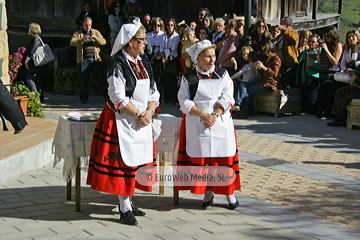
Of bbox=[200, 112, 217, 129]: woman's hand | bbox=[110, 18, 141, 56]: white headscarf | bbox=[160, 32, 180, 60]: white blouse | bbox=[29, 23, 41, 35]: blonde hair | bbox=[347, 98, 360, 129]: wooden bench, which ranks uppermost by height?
bbox=[29, 23, 41, 35]: blonde hair

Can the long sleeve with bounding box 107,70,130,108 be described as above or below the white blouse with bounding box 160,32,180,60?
below

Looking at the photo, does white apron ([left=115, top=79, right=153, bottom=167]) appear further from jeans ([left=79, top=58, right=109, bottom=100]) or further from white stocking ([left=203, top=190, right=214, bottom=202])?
jeans ([left=79, top=58, right=109, bottom=100])

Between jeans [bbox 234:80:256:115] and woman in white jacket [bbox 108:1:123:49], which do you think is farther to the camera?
woman in white jacket [bbox 108:1:123:49]

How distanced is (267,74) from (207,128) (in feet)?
21.4

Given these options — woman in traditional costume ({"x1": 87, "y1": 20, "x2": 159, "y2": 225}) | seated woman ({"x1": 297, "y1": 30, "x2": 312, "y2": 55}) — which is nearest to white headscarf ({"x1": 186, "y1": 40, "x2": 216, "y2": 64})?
woman in traditional costume ({"x1": 87, "y1": 20, "x2": 159, "y2": 225})

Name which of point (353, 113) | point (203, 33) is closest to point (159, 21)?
point (203, 33)

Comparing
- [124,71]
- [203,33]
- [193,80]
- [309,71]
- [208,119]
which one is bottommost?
[208,119]

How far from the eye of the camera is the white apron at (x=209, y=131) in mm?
5824

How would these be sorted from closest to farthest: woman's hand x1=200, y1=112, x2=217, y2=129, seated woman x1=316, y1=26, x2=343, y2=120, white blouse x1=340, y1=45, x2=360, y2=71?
woman's hand x1=200, y1=112, x2=217, y2=129 → white blouse x1=340, y1=45, x2=360, y2=71 → seated woman x1=316, y1=26, x2=343, y2=120

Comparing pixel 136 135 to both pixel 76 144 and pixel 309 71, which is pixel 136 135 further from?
pixel 309 71

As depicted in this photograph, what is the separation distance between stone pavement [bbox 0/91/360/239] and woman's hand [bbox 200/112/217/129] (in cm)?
91

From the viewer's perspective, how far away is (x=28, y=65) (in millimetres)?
14000

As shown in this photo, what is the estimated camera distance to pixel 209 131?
19.1 feet

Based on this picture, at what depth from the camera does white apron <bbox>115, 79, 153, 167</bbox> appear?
217 inches
